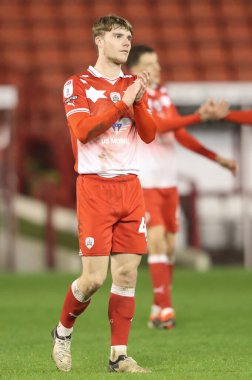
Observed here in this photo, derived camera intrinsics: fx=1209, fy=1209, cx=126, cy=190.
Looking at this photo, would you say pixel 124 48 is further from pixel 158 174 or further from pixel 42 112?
pixel 42 112

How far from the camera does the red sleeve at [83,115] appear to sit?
621 centimetres

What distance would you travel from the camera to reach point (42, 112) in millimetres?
20781

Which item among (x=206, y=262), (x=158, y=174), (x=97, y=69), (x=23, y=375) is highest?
(x=97, y=69)

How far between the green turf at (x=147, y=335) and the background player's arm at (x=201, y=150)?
1213 mm

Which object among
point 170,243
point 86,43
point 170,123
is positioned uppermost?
point 86,43

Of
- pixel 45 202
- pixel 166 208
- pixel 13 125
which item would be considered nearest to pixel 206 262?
pixel 45 202

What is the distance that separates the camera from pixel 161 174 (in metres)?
9.72

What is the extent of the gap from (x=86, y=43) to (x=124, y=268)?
54.6ft

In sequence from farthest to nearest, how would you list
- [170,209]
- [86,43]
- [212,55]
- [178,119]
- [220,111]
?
[86,43]
[212,55]
[170,209]
[178,119]
[220,111]

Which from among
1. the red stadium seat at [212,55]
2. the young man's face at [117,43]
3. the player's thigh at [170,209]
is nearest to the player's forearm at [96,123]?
the young man's face at [117,43]

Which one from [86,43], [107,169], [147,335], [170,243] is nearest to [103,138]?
[107,169]

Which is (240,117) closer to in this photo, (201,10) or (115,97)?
(115,97)

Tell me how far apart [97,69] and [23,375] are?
170 cm

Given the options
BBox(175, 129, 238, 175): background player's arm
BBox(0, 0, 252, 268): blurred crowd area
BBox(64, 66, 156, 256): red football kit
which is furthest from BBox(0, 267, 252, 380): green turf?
BBox(0, 0, 252, 268): blurred crowd area
